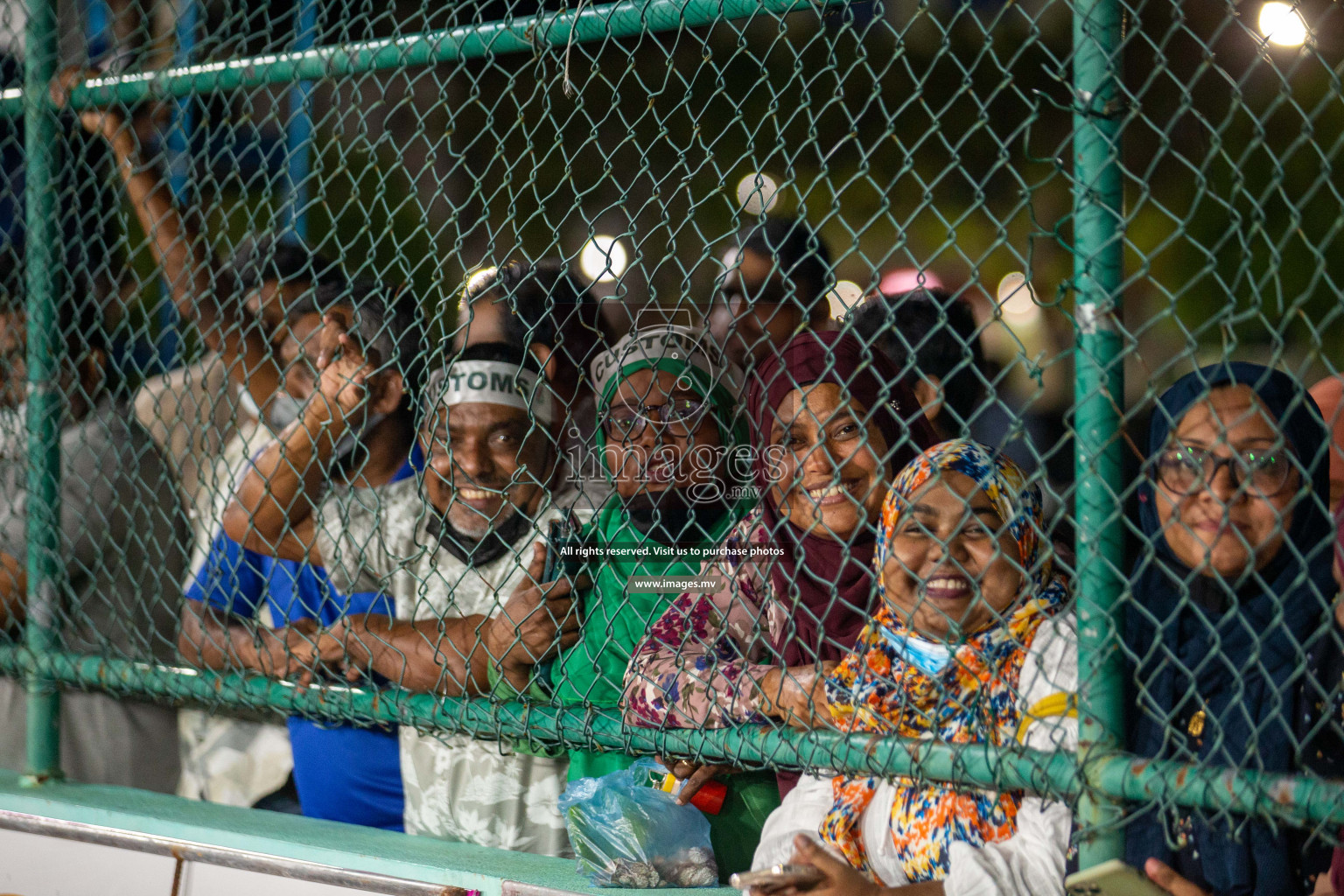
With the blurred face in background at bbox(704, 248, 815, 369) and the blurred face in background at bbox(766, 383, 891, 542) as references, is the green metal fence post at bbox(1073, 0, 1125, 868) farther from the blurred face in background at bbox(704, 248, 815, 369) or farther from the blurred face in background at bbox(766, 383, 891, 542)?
the blurred face in background at bbox(704, 248, 815, 369)

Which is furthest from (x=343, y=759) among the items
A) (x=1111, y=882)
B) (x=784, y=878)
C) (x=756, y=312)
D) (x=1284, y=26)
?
(x=1284, y=26)

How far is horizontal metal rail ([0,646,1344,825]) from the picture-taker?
154 cm

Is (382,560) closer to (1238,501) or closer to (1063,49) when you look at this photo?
(1238,501)

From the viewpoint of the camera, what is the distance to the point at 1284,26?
1935 millimetres

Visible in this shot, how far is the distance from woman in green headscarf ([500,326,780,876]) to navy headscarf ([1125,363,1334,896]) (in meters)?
0.78

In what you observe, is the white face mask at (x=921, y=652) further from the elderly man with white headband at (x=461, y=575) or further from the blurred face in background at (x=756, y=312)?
the blurred face in background at (x=756, y=312)

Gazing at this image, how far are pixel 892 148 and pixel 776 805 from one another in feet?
15.6

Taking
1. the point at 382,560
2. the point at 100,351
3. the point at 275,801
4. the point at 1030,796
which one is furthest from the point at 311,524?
the point at 1030,796

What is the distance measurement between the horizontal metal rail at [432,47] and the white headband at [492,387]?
645 mm

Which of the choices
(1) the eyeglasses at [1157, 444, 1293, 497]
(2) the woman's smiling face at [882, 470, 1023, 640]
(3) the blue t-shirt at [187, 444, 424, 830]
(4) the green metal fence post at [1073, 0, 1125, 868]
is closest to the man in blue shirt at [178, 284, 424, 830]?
(3) the blue t-shirt at [187, 444, 424, 830]

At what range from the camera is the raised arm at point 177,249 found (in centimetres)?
272

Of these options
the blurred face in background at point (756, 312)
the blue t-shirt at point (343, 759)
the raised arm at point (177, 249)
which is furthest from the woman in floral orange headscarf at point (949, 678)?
the raised arm at point (177, 249)

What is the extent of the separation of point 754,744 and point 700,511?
0.55m

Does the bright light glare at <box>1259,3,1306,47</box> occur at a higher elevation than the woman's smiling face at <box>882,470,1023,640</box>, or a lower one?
higher
